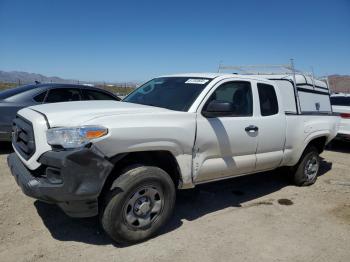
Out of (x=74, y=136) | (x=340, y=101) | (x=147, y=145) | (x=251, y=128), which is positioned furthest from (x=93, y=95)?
(x=340, y=101)

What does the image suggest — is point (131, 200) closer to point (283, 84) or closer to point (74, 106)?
point (74, 106)

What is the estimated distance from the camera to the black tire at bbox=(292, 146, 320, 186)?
6.21 m

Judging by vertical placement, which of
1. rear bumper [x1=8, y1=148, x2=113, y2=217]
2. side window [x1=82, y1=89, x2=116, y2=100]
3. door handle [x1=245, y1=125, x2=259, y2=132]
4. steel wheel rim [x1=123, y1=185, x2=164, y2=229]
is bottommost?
steel wheel rim [x1=123, y1=185, x2=164, y2=229]

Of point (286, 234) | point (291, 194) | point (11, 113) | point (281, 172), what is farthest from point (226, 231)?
point (11, 113)

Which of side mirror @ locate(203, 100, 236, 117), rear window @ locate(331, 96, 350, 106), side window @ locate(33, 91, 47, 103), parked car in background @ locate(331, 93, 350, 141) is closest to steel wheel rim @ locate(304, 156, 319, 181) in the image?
side mirror @ locate(203, 100, 236, 117)

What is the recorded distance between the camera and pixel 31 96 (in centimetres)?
716

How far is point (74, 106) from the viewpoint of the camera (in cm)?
402

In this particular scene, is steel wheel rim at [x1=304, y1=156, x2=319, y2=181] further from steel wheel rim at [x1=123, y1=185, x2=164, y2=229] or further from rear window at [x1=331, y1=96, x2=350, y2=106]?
rear window at [x1=331, y1=96, x2=350, y2=106]

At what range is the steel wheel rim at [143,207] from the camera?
369 centimetres

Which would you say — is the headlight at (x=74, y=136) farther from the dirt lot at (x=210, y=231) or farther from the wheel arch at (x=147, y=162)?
the dirt lot at (x=210, y=231)

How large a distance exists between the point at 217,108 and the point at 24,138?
7.40ft

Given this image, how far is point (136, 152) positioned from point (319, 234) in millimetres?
2582

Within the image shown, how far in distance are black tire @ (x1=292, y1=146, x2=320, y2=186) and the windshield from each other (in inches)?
107

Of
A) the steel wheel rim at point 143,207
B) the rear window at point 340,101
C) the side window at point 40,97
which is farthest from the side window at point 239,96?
the rear window at point 340,101
